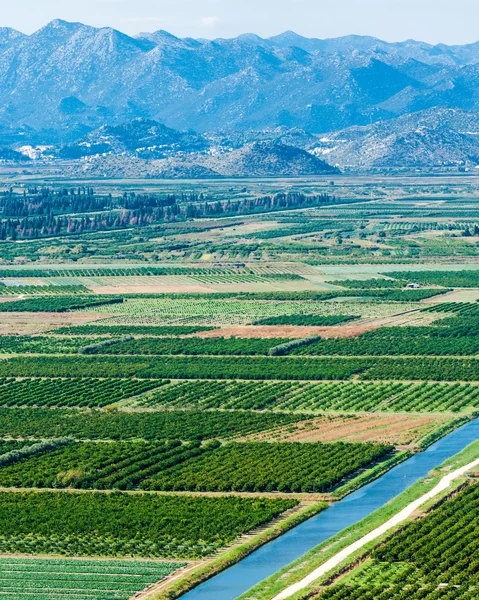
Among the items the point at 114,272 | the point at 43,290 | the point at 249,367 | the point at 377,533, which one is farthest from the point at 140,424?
the point at 114,272

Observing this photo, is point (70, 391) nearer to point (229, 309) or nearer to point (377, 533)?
point (377, 533)

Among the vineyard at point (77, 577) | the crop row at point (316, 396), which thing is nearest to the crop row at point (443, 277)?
the crop row at point (316, 396)

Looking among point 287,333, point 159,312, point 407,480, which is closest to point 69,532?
point 407,480

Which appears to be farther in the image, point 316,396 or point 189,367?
point 189,367

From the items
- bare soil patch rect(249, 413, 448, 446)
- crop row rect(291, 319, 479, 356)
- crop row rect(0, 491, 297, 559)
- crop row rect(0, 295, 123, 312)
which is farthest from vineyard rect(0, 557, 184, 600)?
crop row rect(0, 295, 123, 312)

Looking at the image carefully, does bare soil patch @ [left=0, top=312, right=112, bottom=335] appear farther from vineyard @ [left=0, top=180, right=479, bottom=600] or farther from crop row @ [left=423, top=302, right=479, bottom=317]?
crop row @ [left=423, top=302, right=479, bottom=317]

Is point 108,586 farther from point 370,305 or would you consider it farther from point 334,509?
point 370,305

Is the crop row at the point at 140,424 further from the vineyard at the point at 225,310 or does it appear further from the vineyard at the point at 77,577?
the vineyard at the point at 225,310
